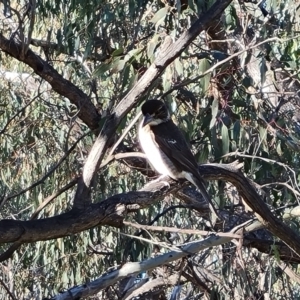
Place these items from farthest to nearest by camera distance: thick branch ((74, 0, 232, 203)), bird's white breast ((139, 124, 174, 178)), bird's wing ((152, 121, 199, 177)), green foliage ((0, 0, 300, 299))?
1. green foliage ((0, 0, 300, 299))
2. bird's white breast ((139, 124, 174, 178))
3. bird's wing ((152, 121, 199, 177))
4. thick branch ((74, 0, 232, 203))

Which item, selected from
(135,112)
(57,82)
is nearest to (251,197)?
(135,112)

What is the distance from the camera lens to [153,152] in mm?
3605

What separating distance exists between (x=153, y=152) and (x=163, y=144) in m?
0.06

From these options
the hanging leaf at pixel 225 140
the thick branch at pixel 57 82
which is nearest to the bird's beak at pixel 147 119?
the hanging leaf at pixel 225 140

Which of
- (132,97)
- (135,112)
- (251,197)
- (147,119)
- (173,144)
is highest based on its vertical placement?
(135,112)

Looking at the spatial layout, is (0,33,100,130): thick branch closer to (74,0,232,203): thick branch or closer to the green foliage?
the green foliage

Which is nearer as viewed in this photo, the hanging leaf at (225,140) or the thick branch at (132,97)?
the thick branch at (132,97)

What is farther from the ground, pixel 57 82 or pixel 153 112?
pixel 57 82

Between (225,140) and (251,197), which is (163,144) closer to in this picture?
(225,140)

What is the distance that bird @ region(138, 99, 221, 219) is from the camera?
338 centimetres

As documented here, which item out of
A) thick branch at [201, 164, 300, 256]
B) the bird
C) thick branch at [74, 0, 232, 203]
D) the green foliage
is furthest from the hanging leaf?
thick branch at [74, 0, 232, 203]

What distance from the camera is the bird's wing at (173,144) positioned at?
3.38 m

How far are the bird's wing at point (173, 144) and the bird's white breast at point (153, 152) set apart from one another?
0.09 ft

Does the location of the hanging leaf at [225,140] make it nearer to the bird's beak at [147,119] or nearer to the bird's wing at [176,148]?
the bird's wing at [176,148]
